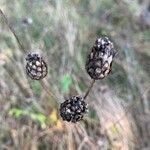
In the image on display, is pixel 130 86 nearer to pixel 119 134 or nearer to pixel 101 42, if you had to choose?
pixel 119 134

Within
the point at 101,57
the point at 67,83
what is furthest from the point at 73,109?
the point at 67,83

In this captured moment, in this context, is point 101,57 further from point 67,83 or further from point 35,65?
point 67,83

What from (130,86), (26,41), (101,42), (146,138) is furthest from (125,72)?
(101,42)

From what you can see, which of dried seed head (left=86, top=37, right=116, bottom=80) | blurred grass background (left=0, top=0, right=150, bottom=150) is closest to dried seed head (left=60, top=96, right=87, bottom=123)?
dried seed head (left=86, top=37, right=116, bottom=80)

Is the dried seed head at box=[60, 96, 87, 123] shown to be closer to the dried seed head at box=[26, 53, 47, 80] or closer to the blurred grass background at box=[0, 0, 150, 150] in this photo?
the dried seed head at box=[26, 53, 47, 80]

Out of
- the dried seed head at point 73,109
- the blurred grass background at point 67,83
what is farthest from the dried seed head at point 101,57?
the blurred grass background at point 67,83

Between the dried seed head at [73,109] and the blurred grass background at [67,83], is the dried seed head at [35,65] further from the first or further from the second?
the blurred grass background at [67,83]
